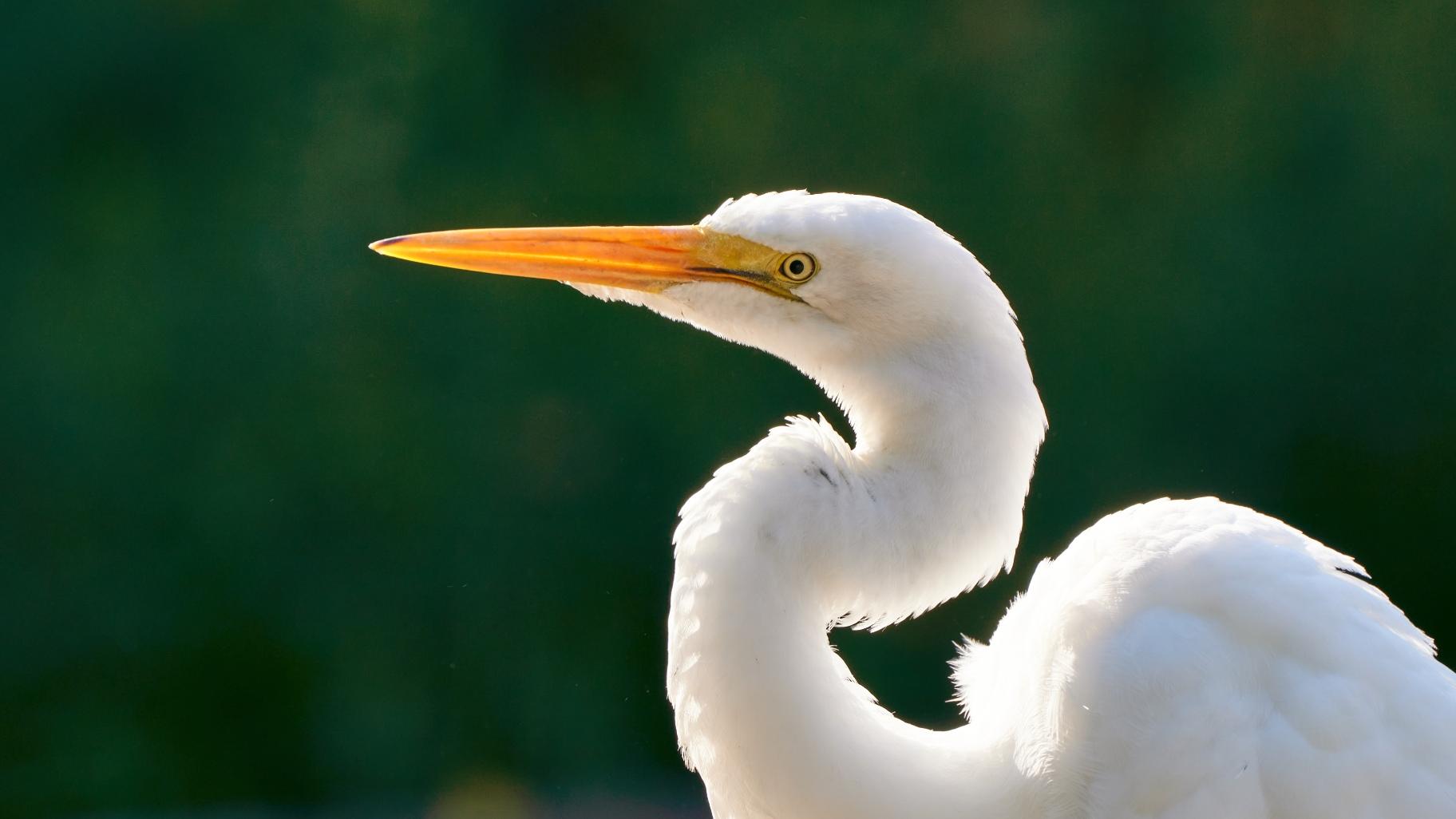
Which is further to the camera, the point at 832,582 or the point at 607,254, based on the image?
the point at 607,254

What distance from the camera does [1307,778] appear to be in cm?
129

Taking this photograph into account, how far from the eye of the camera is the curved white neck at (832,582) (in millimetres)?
1285

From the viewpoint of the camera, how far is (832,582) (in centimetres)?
131

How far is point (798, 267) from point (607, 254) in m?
0.19

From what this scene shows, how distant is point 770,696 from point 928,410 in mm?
283

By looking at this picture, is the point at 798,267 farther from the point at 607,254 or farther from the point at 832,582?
the point at 832,582

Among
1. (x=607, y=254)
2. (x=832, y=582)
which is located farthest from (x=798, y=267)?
(x=832, y=582)

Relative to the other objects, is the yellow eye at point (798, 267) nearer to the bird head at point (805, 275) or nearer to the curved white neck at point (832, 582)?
the bird head at point (805, 275)

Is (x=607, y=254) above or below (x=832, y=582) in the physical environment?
above

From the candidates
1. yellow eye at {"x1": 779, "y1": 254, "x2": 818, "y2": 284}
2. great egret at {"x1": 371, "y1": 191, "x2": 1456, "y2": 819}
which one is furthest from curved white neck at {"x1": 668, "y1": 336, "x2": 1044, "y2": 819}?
yellow eye at {"x1": 779, "y1": 254, "x2": 818, "y2": 284}

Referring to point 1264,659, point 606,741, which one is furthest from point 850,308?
point 606,741

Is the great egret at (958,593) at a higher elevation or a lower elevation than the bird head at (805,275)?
lower

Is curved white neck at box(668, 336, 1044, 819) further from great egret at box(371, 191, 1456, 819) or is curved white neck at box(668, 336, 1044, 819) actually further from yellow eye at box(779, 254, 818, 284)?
yellow eye at box(779, 254, 818, 284)

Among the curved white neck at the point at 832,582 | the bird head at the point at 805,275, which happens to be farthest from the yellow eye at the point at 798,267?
the curved white neck at the point at 832,582
